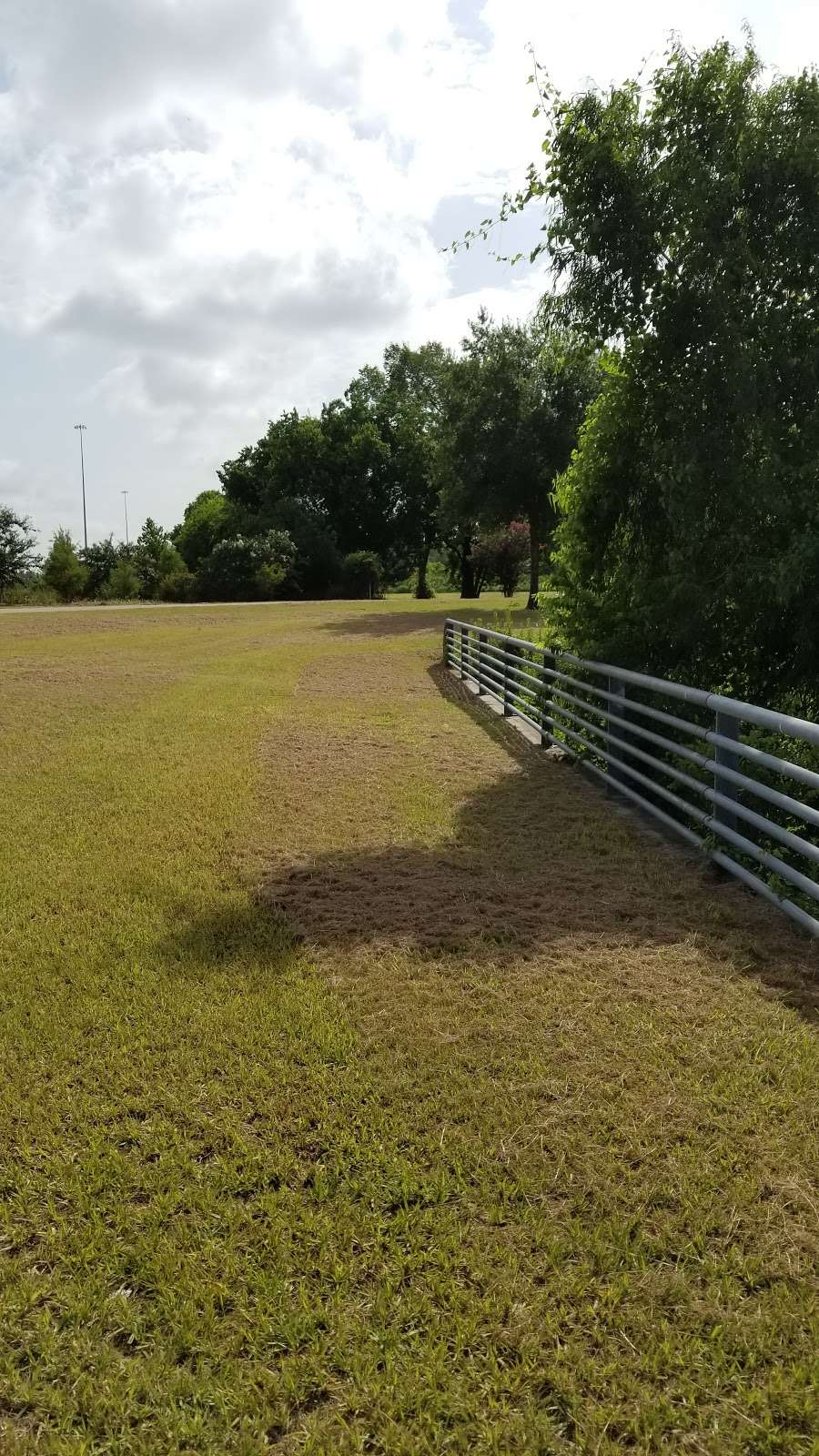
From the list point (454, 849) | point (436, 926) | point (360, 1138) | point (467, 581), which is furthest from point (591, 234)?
point (467, 581)

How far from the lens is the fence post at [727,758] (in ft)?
18.2

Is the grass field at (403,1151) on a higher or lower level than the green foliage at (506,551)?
lower

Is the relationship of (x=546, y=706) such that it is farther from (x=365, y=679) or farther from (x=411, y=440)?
(x=411, y=440)

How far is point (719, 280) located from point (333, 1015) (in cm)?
718

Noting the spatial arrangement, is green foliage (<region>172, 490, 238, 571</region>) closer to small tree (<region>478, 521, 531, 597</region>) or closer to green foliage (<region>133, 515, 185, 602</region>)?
green foliage (<region>133, 515, 185, 602</region>)

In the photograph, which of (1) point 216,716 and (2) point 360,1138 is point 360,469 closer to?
(1) point 216,716

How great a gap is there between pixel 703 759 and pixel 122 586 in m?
48.3

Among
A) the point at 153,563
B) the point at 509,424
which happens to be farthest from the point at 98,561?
the point at 509,424

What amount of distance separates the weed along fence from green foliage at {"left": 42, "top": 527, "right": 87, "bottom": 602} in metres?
42.5

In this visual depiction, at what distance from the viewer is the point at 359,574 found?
54938mm

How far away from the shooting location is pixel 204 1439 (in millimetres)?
2123

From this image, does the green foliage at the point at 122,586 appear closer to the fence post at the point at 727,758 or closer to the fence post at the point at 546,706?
the fence post at the point at 546,706

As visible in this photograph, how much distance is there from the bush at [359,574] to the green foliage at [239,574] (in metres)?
5.30

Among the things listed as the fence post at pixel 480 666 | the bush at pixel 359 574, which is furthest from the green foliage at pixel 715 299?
→ the bush at pixel 359 574
